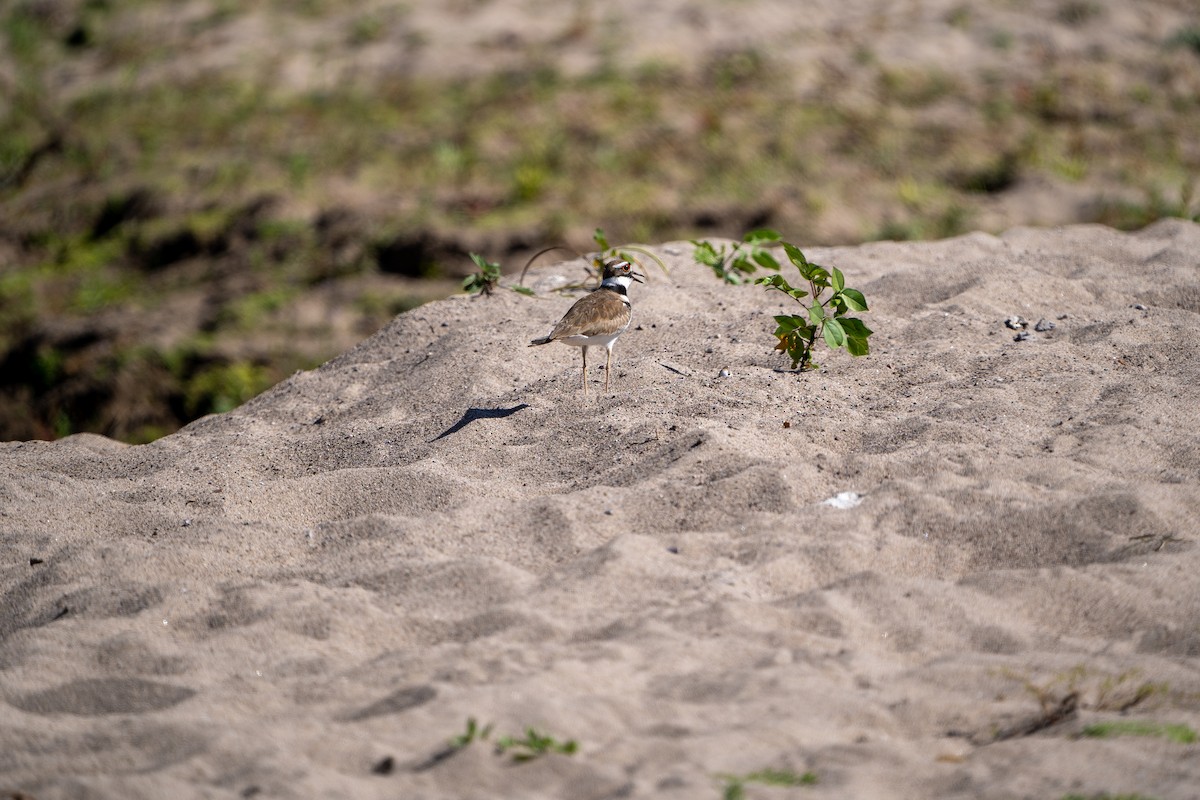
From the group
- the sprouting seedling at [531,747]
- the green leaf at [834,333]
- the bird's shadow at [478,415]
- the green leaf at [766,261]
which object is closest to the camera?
the sprouting seedling at [531,747]

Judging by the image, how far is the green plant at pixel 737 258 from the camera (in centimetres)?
590

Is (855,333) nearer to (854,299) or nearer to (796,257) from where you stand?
(854,299)

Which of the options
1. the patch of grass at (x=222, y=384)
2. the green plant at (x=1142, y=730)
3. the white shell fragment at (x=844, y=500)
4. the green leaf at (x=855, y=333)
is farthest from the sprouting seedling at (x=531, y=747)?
the patch of grass at (x=222, y=384)

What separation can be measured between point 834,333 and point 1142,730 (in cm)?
227

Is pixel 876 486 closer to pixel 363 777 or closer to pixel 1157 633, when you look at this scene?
pixel 1157 633

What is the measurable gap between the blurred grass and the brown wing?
3.75 m

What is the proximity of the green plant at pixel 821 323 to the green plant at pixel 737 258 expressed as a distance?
0.77 metres

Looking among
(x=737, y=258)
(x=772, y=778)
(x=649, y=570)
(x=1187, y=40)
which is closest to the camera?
(x=772, y=778)

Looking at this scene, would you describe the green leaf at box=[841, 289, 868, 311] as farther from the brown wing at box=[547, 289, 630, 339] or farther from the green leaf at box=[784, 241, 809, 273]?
the brown wing at box=[547, 289, 630, 339]

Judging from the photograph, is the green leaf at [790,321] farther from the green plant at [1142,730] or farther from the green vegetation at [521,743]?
the green vegetation at [521,743]

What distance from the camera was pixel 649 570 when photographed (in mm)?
3561

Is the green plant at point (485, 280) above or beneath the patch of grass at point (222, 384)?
above

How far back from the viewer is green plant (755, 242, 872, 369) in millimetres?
4719

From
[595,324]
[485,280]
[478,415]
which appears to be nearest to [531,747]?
[478,415]
